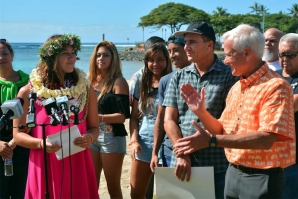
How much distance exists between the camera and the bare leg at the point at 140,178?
4.55 m

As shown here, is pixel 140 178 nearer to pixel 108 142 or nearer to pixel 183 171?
pixel 108 142

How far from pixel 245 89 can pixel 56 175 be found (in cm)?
172

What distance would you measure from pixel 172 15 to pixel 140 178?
82652mm

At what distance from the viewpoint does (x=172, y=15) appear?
85062 mm

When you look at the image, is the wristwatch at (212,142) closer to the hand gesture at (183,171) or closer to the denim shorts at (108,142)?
the hand gesture at (183,171)

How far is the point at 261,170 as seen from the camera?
297cm

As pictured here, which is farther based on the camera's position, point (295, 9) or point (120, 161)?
point (295, 9)

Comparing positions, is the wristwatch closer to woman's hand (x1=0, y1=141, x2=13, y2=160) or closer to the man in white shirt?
woman's hand (x1=0, y1=141, x2=13, y2=160)

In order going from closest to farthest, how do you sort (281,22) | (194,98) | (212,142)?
(212,142)
(194,98)
(281,22)

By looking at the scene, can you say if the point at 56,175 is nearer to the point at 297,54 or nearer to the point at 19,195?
the point at 19,195

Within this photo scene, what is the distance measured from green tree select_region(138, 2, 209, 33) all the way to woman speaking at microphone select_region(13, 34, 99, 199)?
262ft

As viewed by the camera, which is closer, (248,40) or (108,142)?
(248,40)

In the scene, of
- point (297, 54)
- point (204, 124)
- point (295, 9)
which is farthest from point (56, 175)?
point (295, 9)

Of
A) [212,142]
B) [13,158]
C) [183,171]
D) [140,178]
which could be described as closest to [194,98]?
[212,142]
